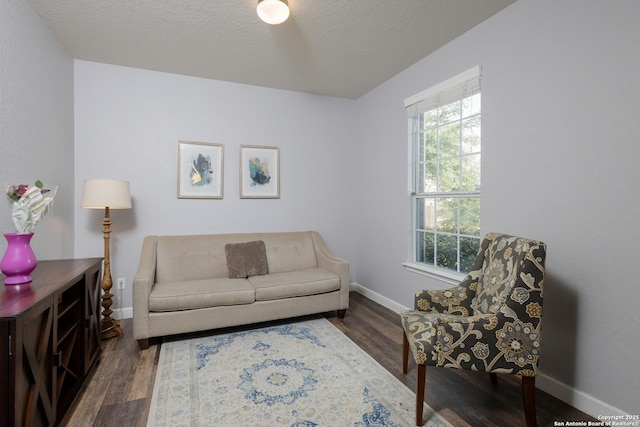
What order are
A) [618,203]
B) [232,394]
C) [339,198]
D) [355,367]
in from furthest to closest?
1. [339,198]
2. [355,367]
3. [232,394]
4. [618,203]

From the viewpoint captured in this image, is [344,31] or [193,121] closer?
[344,31]

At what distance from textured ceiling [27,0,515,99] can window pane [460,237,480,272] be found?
175cm

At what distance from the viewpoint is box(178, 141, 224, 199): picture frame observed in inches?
136

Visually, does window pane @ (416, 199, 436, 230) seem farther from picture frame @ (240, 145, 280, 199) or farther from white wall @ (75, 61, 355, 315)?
picture frame @ (240, 145, 280, 199)

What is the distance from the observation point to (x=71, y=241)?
3.03 m

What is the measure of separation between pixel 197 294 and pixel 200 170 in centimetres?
147

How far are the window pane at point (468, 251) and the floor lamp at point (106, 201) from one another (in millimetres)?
3004

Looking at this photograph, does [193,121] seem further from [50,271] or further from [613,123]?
[613,123]

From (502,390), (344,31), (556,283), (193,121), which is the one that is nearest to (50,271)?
(193,121)

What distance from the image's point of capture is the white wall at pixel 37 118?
1976 millimetres

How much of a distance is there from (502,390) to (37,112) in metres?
3.82

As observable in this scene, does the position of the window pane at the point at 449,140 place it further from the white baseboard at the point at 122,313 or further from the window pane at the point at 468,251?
the white baseboard at the point at 122,313

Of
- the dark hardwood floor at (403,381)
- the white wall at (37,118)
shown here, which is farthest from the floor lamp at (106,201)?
the white wall at (37,118)

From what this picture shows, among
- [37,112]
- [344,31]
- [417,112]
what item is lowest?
[37,112]
